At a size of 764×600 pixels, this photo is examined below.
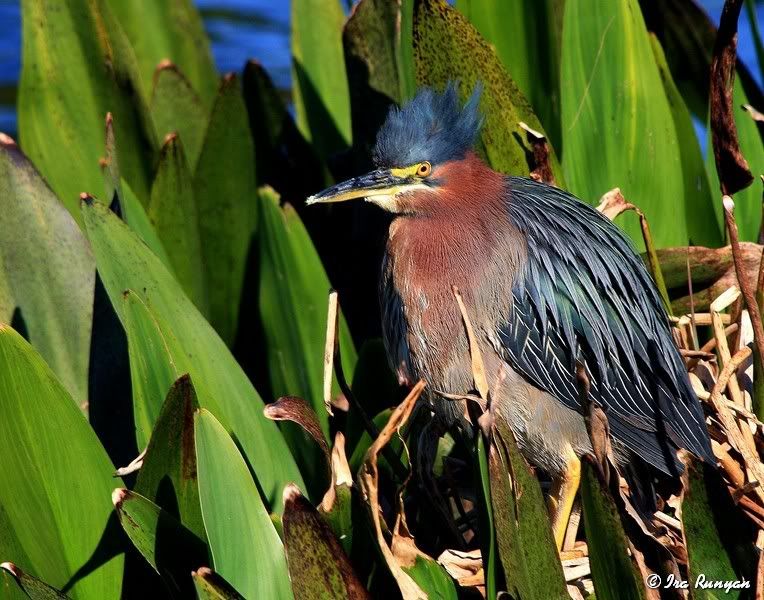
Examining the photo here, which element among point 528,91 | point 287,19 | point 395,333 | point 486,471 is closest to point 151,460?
point 486,471

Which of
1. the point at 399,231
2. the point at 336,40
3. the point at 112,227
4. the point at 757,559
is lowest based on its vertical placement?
the point at 757,559

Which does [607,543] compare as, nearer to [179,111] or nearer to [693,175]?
[693,175]

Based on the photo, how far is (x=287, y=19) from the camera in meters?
9.41

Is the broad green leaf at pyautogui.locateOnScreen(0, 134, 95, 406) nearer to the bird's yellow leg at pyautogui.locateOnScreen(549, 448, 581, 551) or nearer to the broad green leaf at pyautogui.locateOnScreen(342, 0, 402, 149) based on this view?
the broad green leaf at pyautogui.locateOnScreen(342, 0, 402, 149)

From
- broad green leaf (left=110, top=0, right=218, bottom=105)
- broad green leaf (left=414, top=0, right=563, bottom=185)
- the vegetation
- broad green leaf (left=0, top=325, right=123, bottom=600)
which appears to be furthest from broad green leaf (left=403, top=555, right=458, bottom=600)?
broad green leaf (left=110, top=0, right=218, bottom=105)

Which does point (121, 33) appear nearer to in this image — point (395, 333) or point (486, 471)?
point (395, 333)

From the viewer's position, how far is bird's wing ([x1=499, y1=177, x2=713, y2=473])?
9.20 ft

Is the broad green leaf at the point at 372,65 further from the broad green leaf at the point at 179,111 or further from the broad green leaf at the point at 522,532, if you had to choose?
the broad green leaf at the point at 522,532

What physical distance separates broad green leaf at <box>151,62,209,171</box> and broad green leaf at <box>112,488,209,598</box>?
2.06 m

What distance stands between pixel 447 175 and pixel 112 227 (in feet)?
3.43

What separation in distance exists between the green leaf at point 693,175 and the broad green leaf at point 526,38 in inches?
13.6

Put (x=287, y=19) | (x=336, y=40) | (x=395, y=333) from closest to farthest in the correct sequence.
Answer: (x=395, y=333)
(x=336, y=40)
(x=287, y=19)

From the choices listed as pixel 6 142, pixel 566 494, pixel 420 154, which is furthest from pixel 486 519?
pixel 6 142

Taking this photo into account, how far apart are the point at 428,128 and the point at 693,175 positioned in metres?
0.97
